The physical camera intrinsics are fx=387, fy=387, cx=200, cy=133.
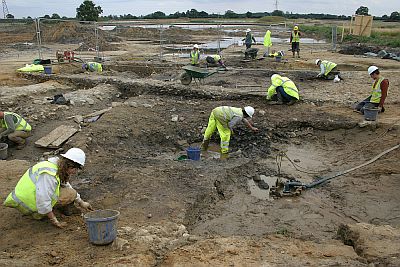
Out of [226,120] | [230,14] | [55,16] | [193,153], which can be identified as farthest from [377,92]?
[230,14]

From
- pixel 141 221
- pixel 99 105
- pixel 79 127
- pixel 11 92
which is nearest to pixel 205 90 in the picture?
pixel 99 105

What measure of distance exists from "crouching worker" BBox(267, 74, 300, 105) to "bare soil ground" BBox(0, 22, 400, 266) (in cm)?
30

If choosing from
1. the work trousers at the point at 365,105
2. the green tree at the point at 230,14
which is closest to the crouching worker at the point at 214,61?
the work trousers at the point at 365,105

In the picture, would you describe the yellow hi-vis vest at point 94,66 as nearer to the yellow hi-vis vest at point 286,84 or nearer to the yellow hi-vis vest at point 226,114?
the yellow hi-vis vest at point 286,84

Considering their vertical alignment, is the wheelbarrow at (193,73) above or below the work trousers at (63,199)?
above

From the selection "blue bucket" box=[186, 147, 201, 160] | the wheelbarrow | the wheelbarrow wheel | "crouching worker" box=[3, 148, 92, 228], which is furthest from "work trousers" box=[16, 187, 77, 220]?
the wheelbarrow wheel

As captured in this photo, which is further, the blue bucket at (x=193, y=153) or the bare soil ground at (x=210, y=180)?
the blue bucket at (x=193, y=153)

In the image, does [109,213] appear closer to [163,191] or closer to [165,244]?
[165,244]

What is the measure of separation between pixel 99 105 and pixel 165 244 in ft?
25.2

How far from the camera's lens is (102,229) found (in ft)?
15.1

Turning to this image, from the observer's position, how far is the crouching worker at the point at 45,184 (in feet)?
15.8

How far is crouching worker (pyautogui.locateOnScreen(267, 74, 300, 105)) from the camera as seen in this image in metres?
11.2

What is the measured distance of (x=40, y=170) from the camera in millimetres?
4855

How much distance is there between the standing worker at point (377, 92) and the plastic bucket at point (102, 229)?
308 inches
